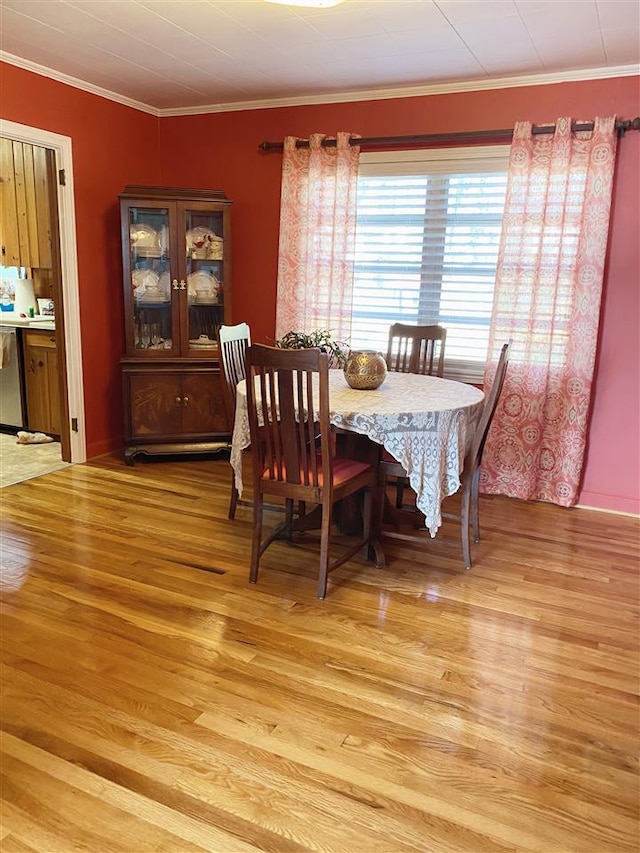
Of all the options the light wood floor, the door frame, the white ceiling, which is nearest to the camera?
the light wood floor

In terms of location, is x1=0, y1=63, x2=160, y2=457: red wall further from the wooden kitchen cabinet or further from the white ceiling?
the wooden kitchen cabinet

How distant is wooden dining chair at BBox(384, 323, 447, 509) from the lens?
3.84 metres

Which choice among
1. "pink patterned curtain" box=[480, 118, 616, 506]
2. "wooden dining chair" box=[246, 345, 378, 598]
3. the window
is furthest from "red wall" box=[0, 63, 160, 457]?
"pink patterned curtain" box=[480, 118, 616, 506]

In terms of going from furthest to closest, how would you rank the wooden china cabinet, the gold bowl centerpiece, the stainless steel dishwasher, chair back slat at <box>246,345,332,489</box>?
the stainless steel dishwasher
the wooden china cabinet
the gold bowl centerpiece
chair back slat at <box>246,345,332,489</box>

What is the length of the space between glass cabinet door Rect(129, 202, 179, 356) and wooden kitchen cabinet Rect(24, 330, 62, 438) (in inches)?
35.0

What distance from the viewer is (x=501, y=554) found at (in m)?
3.17

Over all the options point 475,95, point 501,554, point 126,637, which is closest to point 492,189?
point 475,95

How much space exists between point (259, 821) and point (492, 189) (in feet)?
11.6

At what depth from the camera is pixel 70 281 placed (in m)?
4.21

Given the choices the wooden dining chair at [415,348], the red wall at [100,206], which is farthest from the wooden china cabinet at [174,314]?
the wooden dining chair at [415,348]

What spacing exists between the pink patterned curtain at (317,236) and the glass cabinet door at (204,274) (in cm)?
44

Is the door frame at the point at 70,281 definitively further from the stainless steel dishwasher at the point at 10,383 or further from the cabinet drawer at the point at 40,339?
the stainless steel dishwasher at the point at 10,383

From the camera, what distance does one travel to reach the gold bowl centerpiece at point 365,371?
9.91ft

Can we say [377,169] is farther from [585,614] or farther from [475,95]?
[585,614]
